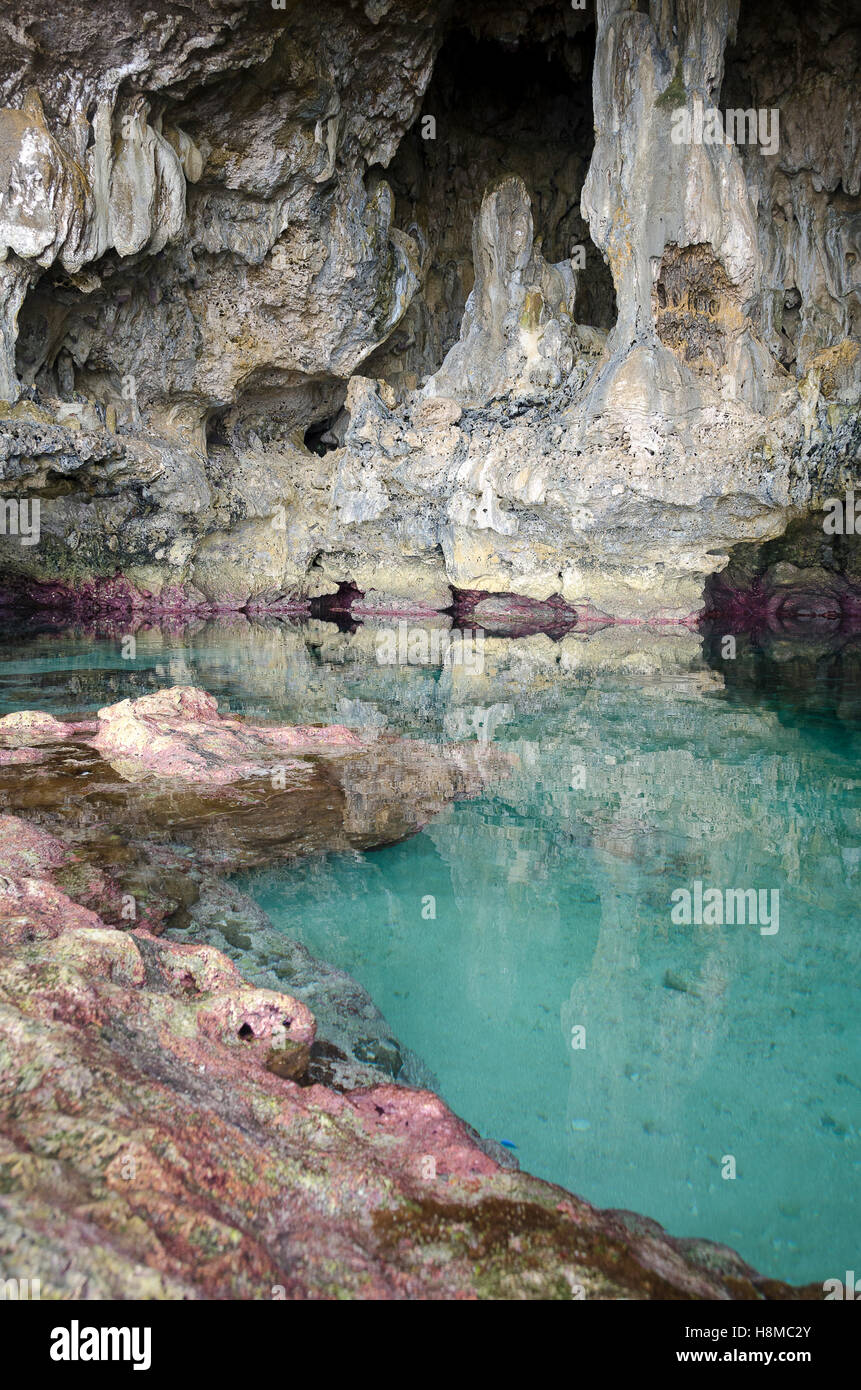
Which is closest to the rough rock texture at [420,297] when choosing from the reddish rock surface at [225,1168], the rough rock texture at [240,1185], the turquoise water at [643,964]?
the turquoise water at [643,964]

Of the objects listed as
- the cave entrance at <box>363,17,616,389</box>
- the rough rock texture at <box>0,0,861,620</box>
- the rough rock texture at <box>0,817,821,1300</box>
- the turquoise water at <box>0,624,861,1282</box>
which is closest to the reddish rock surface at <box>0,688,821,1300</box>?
the rough rock texture at <box>0,817,821,1300</box>

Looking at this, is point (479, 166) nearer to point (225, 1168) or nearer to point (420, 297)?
point (420, 297)

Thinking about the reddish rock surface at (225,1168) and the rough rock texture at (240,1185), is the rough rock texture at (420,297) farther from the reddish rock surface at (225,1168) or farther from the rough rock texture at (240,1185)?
the rough rock texture at (240,1185)

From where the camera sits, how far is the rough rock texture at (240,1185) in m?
1.40

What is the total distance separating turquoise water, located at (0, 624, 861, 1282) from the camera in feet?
7.63

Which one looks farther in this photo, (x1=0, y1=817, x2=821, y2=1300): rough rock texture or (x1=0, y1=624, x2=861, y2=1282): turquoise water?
(x1=0, y1=624, x2=861, y2=1282): turquoise water

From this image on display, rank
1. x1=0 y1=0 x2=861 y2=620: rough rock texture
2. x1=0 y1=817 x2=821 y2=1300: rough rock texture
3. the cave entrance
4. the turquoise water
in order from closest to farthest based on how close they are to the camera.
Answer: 1. x1=0 y1=817 x2=821 y2=1300: rough rock texture
2. the turquoise water
3. x1=0 y1=0 x2=861 y2=620: rough rock texture
4. the cave entrance

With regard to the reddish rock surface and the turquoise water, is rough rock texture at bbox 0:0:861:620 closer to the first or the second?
the turquoise water

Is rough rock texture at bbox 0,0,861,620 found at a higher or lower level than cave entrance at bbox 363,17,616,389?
lower

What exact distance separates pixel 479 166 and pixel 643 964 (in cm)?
2320

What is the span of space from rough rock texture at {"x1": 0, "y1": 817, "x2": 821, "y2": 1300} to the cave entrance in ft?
71.9

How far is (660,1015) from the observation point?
3.12 meters

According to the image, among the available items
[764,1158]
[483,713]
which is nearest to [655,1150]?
[764,1158]
